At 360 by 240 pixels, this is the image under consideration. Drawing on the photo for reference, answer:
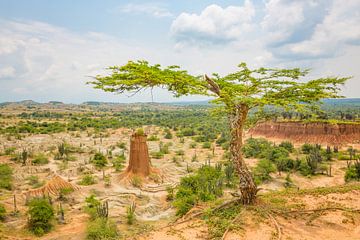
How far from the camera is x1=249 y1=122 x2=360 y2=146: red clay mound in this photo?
141 feet

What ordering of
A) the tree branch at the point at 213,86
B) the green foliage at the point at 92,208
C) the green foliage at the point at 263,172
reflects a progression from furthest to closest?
the green foliage at the point at 263,172 → the green foliage at the point at 92,208 → the tree branch at the point at 213,86

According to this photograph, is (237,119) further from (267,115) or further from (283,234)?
(283,234)

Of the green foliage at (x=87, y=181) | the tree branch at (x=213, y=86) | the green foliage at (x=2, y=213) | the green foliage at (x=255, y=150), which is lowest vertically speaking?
the green foliage at (x=255, y=150)

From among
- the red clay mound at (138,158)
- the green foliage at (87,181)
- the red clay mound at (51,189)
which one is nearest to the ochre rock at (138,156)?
the red clay mound at (138,158)

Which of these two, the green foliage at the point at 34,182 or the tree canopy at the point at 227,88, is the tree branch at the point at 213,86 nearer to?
the tree canopy at the point at 227,88

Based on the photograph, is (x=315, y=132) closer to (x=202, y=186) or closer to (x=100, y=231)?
(x=202, y=186)

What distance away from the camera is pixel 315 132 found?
46219 mm

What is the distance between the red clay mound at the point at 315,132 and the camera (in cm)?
4291

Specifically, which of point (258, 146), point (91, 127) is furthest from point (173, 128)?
point (258, 146)

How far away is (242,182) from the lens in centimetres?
991

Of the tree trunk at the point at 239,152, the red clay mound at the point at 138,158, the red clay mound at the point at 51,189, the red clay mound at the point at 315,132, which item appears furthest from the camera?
the red clay mound at the point at 315,132

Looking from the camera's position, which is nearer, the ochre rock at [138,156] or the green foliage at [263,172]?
the ochre rock at [138,156]

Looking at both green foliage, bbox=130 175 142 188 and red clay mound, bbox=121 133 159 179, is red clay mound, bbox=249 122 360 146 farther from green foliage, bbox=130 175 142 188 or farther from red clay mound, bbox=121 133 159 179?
green foliage, bbox=130 175 142 188

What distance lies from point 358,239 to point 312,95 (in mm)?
4321
